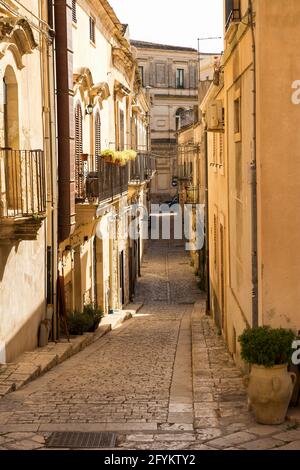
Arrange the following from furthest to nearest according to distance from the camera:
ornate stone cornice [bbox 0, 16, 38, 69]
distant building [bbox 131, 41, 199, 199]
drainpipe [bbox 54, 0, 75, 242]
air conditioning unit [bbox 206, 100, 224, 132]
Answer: distant building [bbox 131, 41, 199, 199] → air conditioning unit [bbox 206, 100, 224, 132] → drainpipe [bbox 54, 0, 75, 242] → ornate stone cornice [bbox 0, 16, 38, 69]

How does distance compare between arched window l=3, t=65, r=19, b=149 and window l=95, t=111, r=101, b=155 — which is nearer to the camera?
arched window l=3, t=65, r=19, b=149

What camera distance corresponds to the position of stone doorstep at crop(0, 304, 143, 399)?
10.4 metres

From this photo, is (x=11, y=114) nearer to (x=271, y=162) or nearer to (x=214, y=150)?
(x=271, y=162)

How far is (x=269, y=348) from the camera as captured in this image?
8344mm

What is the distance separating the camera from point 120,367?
12.8 metres

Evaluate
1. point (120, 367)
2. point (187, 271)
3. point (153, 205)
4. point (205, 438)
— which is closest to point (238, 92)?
point (120, 367)

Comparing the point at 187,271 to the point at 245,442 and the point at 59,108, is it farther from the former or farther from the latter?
the point at 245,442

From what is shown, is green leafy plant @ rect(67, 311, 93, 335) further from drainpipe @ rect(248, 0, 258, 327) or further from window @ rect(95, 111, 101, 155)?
drainpipe @ rect(248, 0, 258, 327)

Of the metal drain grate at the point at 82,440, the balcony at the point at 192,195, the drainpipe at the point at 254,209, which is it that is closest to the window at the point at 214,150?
the drainpipe at the point at 254,209

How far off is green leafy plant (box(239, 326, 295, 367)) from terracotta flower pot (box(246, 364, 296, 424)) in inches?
3.2

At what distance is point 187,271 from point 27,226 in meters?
26.7

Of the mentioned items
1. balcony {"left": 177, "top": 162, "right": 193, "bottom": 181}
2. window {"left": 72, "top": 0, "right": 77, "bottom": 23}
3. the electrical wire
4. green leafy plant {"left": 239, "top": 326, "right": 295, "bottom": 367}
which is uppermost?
window {"left": 72, "top": 0, "right": 77, "bottom": 23}

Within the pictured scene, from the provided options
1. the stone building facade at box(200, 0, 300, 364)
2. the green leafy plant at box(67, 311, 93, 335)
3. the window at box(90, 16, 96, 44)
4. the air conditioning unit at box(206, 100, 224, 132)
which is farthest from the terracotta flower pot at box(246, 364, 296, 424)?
the window at box(90, 16, 96, 44)

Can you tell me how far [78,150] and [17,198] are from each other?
6.22 m
